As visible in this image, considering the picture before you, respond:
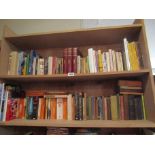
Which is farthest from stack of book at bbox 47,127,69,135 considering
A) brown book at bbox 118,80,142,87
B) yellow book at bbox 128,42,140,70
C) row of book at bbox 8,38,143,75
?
yellow book at bbox 128,42,140,70

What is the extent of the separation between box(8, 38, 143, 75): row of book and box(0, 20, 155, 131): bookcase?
0.19 feet

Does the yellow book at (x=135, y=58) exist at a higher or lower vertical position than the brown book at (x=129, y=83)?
higher

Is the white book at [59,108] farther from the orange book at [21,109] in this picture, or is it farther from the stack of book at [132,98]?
the stack of book at [132,98]

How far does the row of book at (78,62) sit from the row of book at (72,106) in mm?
172

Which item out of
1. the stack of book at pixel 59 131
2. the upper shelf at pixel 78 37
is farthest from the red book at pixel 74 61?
the stack of book at pixel 59 131

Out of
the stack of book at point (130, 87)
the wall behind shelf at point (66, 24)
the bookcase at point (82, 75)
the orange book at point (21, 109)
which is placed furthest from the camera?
the wall behind shelf at point (66, 24)

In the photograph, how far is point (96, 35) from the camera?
1.36 meters

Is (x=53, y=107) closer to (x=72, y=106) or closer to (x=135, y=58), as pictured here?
(x=72, y=106)

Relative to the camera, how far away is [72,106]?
1.29m

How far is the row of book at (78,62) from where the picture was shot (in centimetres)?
125

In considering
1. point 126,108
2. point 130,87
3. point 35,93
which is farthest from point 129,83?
point 35,93
